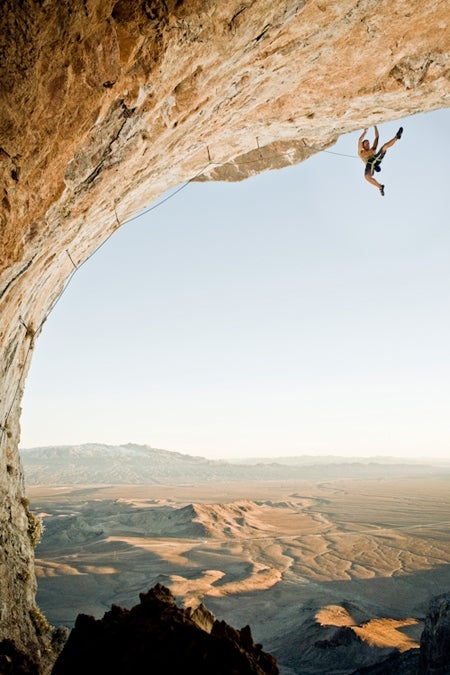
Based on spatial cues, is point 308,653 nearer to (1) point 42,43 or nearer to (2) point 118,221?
(2) point 118,221

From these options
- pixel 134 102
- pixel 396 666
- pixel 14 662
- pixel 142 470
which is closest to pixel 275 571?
pixel 396 666

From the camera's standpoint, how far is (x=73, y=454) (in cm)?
13988

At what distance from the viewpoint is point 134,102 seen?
3.18m

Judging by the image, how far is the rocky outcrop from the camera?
3.07 m

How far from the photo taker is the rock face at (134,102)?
2.46 metres

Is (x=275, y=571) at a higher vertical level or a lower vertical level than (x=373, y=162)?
lower

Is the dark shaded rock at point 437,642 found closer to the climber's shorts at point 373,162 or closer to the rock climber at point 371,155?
the rock climber at point 371,155

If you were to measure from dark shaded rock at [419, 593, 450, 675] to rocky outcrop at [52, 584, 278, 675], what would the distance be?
781 cm

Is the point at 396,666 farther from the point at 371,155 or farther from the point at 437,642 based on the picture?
the point at 371,155

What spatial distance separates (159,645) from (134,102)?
4.54 metres

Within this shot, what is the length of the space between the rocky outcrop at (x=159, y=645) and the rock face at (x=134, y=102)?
182 centimetres

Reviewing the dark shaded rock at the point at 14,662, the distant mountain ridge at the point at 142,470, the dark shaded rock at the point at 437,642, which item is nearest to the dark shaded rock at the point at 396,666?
the dark shaded rock at the point at 437,642

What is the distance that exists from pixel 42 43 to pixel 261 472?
129082 mm

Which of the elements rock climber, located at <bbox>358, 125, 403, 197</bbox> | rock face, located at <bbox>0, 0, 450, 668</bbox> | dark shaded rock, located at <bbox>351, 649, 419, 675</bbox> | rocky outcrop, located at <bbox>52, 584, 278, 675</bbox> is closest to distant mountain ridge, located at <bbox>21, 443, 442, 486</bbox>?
dark shaded rock, located at <bbox>351, 649, 419, 675</bbox>
